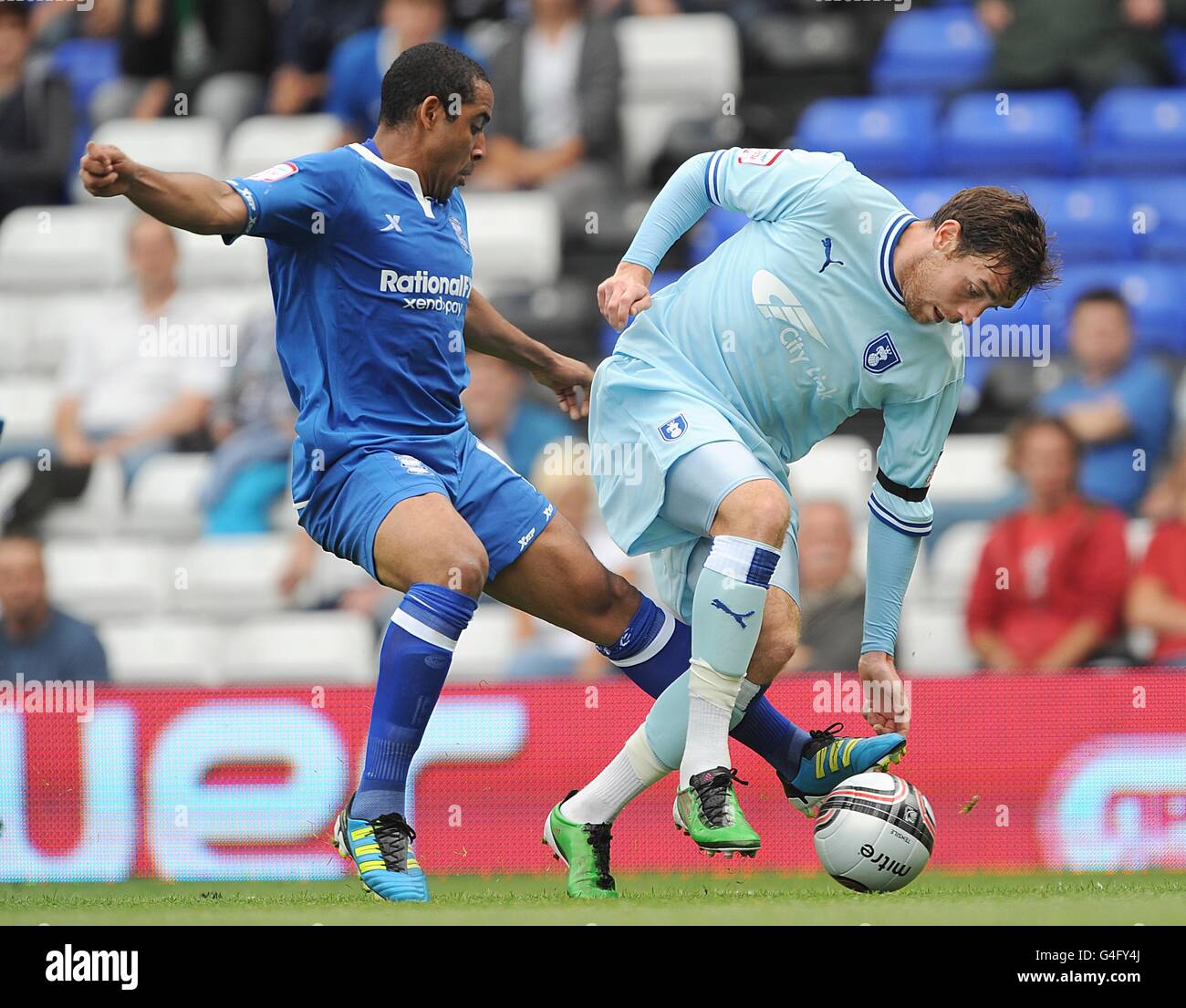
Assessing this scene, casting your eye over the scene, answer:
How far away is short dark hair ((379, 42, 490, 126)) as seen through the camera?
14.9 feet

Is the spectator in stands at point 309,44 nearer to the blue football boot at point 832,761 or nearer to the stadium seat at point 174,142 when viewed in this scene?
the stadium seat at point 174,142

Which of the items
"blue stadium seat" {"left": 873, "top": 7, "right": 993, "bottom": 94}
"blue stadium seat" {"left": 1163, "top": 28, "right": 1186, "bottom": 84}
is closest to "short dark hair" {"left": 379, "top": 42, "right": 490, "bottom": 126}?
"blue stadium seat" {"left": 873, "top": 7, "right": 993, "bottom": 94}

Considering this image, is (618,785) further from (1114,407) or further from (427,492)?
(1114,407)

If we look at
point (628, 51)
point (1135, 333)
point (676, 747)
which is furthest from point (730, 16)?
point (676, 747)

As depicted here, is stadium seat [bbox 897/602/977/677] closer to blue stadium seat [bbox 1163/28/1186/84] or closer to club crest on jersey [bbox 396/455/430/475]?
club crest on jersey [bbox 396/455/430/475]

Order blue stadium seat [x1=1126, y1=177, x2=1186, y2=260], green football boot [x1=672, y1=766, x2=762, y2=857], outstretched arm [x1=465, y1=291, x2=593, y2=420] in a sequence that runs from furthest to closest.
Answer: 1. blue stadium seat [x1=1126, y1=177, x2=1186, y2=260]
2. outstretched arm [x1=465, y1=291, x2=593, y2=420]
3. green football boot [x1=672, y1=766, x2=762, y2=857]

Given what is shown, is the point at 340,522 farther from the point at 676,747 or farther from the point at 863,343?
the point at 863,343

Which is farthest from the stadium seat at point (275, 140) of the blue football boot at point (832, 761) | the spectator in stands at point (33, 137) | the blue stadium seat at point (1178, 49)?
the blue football boot at point (832, 761)

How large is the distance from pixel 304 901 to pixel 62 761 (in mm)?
1786

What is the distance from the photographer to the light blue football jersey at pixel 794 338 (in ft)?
15.0

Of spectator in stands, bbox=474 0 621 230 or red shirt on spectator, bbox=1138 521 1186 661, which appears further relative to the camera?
spectator in stands, bbox=474 0 621 230

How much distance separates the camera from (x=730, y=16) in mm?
9430

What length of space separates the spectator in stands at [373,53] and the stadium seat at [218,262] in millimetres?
695

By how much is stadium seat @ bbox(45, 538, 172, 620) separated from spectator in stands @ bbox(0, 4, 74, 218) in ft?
7.20
